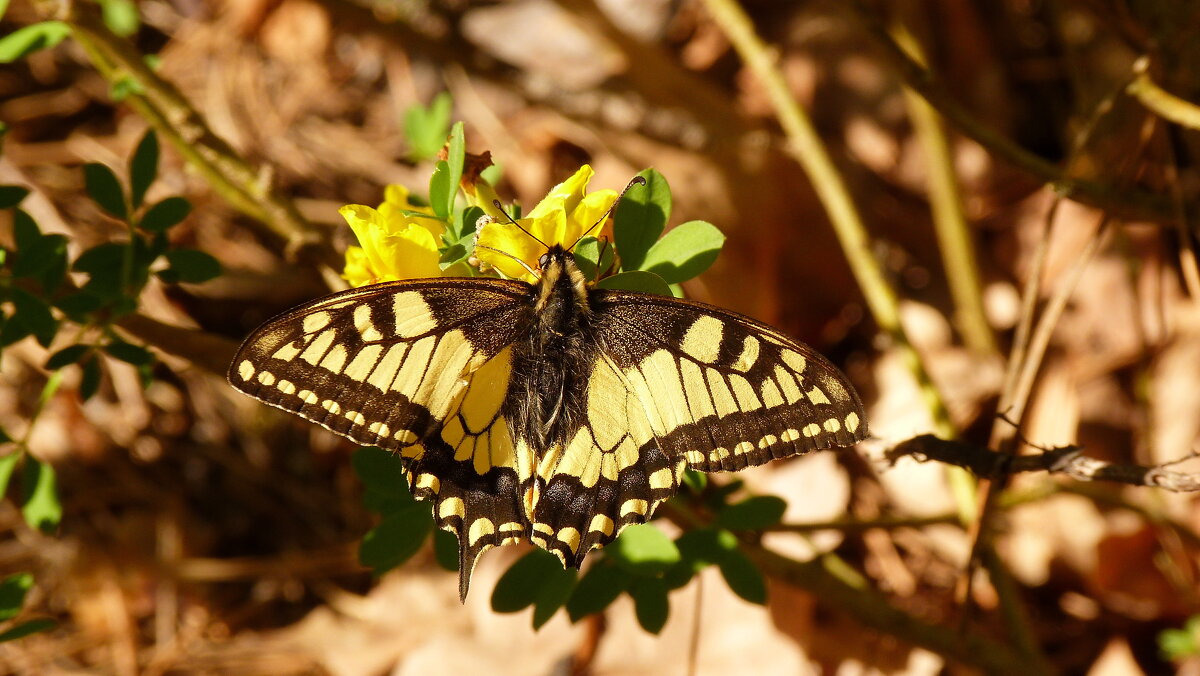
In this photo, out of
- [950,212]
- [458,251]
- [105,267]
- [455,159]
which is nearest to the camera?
[455,159]

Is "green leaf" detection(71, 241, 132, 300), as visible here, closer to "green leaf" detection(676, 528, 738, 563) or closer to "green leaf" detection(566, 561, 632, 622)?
"green leaf" detection(566, 561, 632, 622)

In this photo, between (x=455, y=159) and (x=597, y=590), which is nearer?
(x=455, y=159)

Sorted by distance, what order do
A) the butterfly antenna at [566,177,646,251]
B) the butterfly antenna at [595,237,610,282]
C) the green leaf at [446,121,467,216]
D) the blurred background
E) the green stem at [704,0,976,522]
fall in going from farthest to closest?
the blurred background → the green stem at [704,0,976,522] → the butterfly antenna at [595,237,610,282] → the butterfly antenna at [566,177,646,251] → the green leaf at [446,121,467,216]

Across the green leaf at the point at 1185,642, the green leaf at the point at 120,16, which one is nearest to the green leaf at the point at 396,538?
the green leaf at the point at 1185,642

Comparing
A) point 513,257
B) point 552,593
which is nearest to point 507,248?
point 513,257

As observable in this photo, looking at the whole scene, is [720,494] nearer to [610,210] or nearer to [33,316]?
[610,210]

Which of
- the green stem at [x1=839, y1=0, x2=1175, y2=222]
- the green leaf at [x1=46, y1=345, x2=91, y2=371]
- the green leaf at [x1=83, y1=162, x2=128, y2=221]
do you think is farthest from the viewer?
the green stem at [x1=839, y1=0, x2=1175, y2=222]

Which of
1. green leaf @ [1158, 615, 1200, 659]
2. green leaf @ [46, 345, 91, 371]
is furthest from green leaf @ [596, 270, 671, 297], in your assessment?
green leaf @ [1158, 615, 1200, 659]
